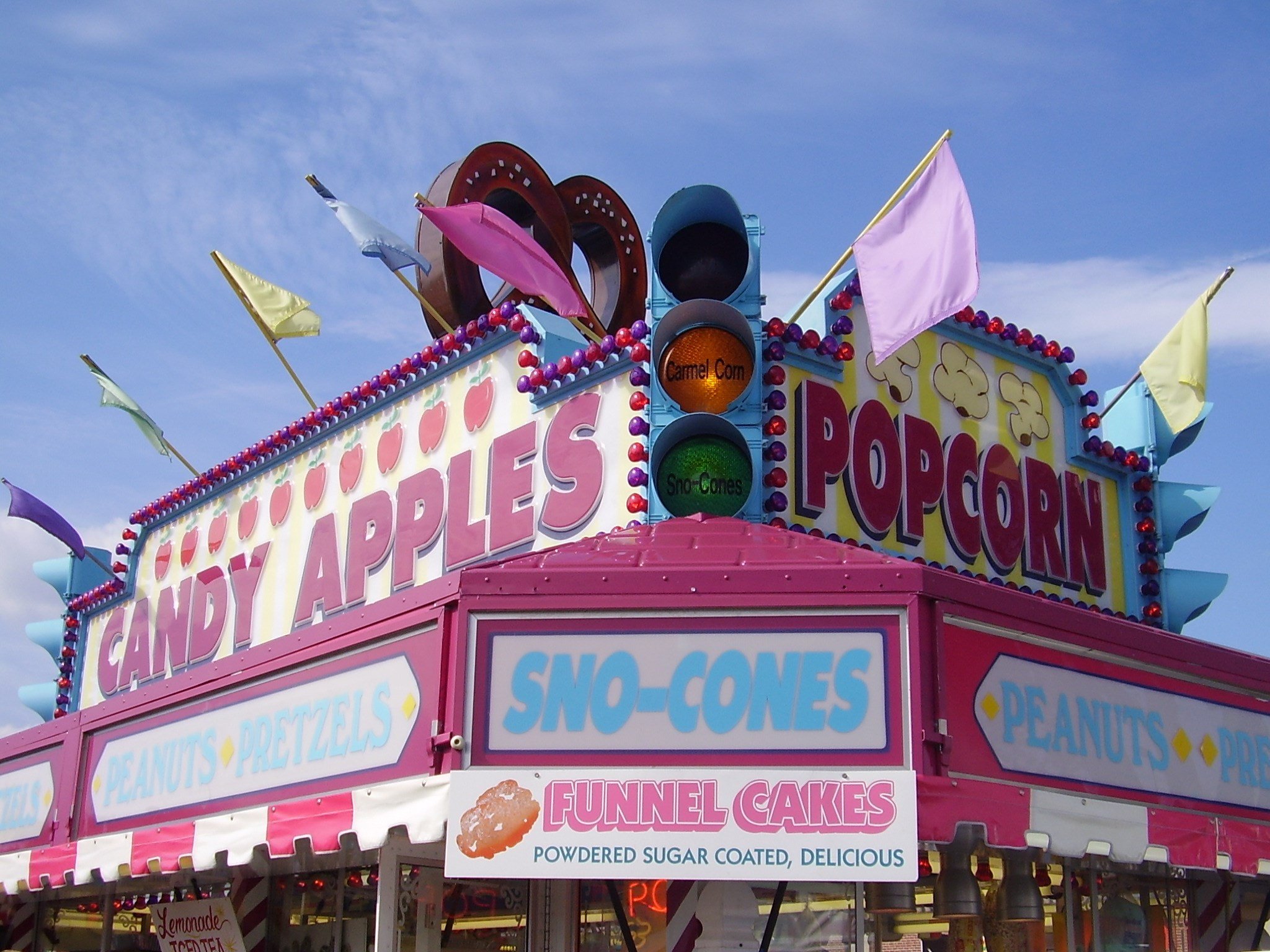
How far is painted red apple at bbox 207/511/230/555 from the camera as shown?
15.4m

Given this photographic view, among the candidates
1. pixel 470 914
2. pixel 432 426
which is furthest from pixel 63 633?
pixel 470 914

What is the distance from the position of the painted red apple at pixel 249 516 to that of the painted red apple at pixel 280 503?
0.89 ft

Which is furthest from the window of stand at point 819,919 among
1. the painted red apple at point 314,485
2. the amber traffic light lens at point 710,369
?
the painted red apple at point 314,485

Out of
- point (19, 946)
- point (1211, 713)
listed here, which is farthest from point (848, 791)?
point (19, 946)

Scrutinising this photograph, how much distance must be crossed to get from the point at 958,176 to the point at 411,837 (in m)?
5.87

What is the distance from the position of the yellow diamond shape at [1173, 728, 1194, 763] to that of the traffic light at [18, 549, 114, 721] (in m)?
13.9

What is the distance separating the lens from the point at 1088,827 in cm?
783

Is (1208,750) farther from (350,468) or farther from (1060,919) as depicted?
(350,468)

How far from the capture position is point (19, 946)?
13820 millimetres

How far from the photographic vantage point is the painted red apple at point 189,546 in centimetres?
1588

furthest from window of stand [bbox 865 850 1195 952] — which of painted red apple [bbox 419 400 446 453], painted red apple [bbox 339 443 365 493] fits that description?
painted red apple [bbox 339 443 365 493]

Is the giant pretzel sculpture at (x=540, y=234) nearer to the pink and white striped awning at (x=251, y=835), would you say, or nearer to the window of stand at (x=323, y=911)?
the window of stand at (x=323, y=911)

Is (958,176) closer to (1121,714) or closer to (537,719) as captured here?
(1121,714)

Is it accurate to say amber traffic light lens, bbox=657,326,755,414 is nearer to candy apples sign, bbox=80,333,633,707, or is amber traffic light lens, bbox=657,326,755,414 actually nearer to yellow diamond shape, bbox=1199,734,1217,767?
candy apples sign, bbox=80,333,633,707
